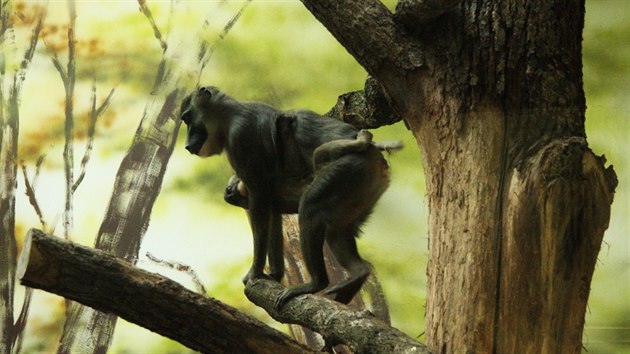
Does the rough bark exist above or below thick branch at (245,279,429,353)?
above

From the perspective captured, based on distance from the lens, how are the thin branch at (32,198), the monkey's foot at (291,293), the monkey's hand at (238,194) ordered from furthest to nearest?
the thin branch at (32,198) < the monkey's hand at (238,194) < the monkey's foot at (291,293)

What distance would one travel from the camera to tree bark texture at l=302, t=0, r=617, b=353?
12.3 ft

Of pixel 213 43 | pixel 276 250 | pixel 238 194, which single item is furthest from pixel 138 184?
pixel 276 250

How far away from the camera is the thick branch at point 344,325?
12.4 feet

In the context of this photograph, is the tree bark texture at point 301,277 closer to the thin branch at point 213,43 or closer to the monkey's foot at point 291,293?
the thin branch at point 213,43

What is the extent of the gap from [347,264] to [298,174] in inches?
31.6

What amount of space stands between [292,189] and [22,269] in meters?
2.75

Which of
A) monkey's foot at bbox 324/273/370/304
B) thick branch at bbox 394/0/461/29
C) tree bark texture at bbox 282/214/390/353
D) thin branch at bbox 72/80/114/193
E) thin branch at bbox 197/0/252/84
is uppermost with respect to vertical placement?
thin branch at bbox 197/0/252/84

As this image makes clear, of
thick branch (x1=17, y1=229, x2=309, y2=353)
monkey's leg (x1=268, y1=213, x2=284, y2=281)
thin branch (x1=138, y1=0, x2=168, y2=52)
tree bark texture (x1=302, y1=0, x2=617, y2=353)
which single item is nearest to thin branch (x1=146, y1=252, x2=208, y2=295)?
thin branch (x1=138, y1=0, x2=168, y2=52)

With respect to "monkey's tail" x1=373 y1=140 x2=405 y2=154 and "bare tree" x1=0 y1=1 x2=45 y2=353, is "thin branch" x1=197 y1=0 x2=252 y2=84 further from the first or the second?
"monkey's tail" x1=373 y1=140 x2=405 y2=154

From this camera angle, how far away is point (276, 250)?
19.7 feet

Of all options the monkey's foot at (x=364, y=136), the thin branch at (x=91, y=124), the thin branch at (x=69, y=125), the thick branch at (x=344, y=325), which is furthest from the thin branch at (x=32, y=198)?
the monkey's foot at (x=364, y=136)

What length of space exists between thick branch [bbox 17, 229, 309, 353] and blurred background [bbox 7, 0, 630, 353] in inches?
196

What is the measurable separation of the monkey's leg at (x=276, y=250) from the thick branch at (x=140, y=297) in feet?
6.94
